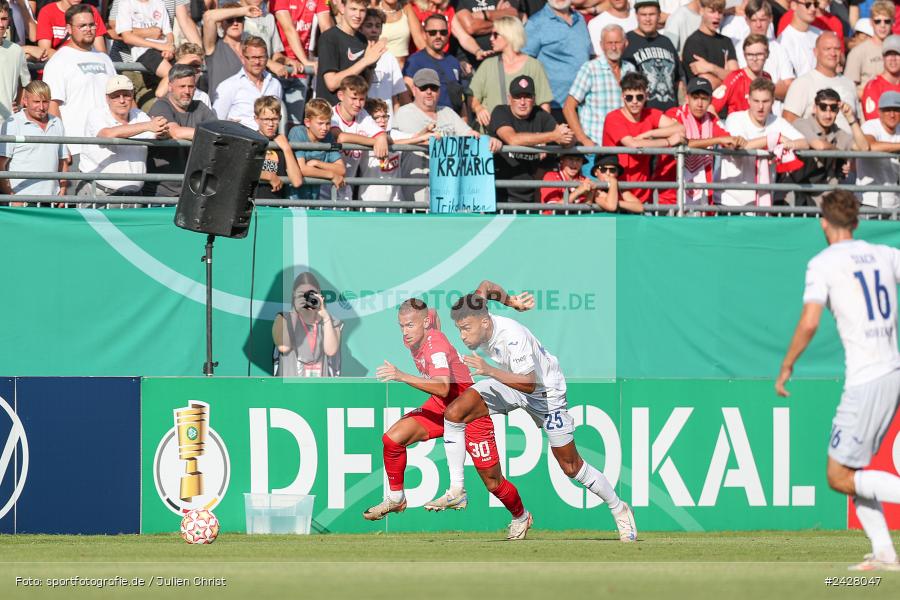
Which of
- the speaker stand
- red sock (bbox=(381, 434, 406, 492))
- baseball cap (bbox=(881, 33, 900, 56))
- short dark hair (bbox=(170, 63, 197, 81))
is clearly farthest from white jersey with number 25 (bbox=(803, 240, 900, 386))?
baseball cap (bbox=(881, 33, 900, 56))

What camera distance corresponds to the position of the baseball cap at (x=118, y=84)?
14.9m

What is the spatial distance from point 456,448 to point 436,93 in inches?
181

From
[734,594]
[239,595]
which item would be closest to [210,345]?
[239,595]

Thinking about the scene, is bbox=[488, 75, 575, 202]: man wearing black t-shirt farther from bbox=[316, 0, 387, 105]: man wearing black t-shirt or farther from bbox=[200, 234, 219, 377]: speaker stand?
bbox=[200, 234, 219, 377]: speaker stand

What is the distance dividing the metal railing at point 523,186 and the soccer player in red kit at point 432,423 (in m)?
2.08

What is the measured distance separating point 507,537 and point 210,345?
128 inches

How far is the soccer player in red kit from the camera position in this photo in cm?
1266

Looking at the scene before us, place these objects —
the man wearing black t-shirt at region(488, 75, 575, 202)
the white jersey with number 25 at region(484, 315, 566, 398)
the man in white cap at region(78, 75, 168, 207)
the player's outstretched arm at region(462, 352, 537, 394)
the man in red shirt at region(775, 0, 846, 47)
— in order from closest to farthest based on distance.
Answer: the player's outstretched arm at region(462, 352, 537, 394) < the white jersey with number 25 at region(484, 315, 566, 398) < the man in white cap at region(78, 75, 168, 207) < the man wearing black t-shirt at region(488, 75, 575, 202) < the man in red shirt at region(775, 0, 846, 47)

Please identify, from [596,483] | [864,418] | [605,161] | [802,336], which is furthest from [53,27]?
[864,418]

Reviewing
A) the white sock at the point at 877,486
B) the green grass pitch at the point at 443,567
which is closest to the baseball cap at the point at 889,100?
the green grass pitch at the point at 443,567

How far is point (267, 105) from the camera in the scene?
15.1 m

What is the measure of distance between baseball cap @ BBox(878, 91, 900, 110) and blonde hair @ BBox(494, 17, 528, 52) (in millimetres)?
4146

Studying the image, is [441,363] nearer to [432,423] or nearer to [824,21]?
[432,423]

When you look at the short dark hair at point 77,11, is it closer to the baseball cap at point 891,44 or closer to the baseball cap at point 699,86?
the baseball cap at point 699,86
